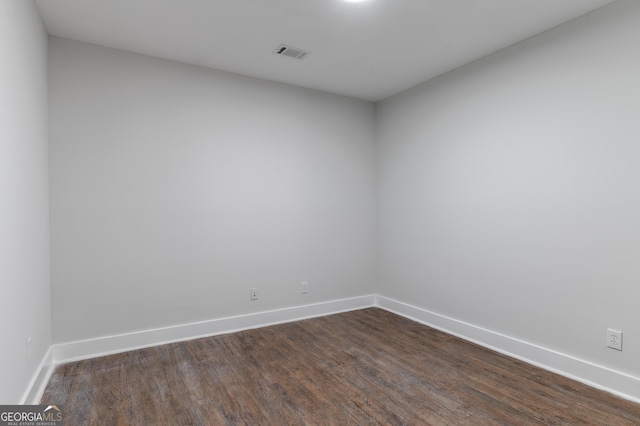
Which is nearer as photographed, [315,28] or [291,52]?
[315,28]

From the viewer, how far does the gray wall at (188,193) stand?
2787 millimetres

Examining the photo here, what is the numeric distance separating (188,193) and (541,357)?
330 cm

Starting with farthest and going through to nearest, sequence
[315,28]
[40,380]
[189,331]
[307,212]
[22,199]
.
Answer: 1. [307,212]
2. [189,331]
3. [315,28]
4. [40,380]
5. [22,199]

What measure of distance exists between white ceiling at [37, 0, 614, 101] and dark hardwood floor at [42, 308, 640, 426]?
2.60 metres

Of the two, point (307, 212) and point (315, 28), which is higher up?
point (315, 28)

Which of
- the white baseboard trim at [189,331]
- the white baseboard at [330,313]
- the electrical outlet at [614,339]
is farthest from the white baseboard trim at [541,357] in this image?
the white baseboard trim at [189,331]

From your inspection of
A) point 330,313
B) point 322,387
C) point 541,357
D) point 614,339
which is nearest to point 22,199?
point 322,387

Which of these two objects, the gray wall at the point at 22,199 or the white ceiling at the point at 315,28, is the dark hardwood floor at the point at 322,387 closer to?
the gray wall at the point at 22,199

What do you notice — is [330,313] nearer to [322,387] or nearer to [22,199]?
[322,387]

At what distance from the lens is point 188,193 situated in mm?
3219

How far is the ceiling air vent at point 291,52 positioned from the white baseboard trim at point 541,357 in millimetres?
2851

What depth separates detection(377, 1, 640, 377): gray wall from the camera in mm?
2252

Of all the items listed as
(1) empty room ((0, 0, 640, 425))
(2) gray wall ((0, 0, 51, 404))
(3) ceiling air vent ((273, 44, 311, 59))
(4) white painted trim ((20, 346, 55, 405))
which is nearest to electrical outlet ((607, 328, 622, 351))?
(1) empty room ((0, 0, 640, 425))

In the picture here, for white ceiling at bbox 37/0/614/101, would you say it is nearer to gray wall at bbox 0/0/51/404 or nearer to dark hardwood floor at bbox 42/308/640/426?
gray wall at bbox 0/0/51/404
